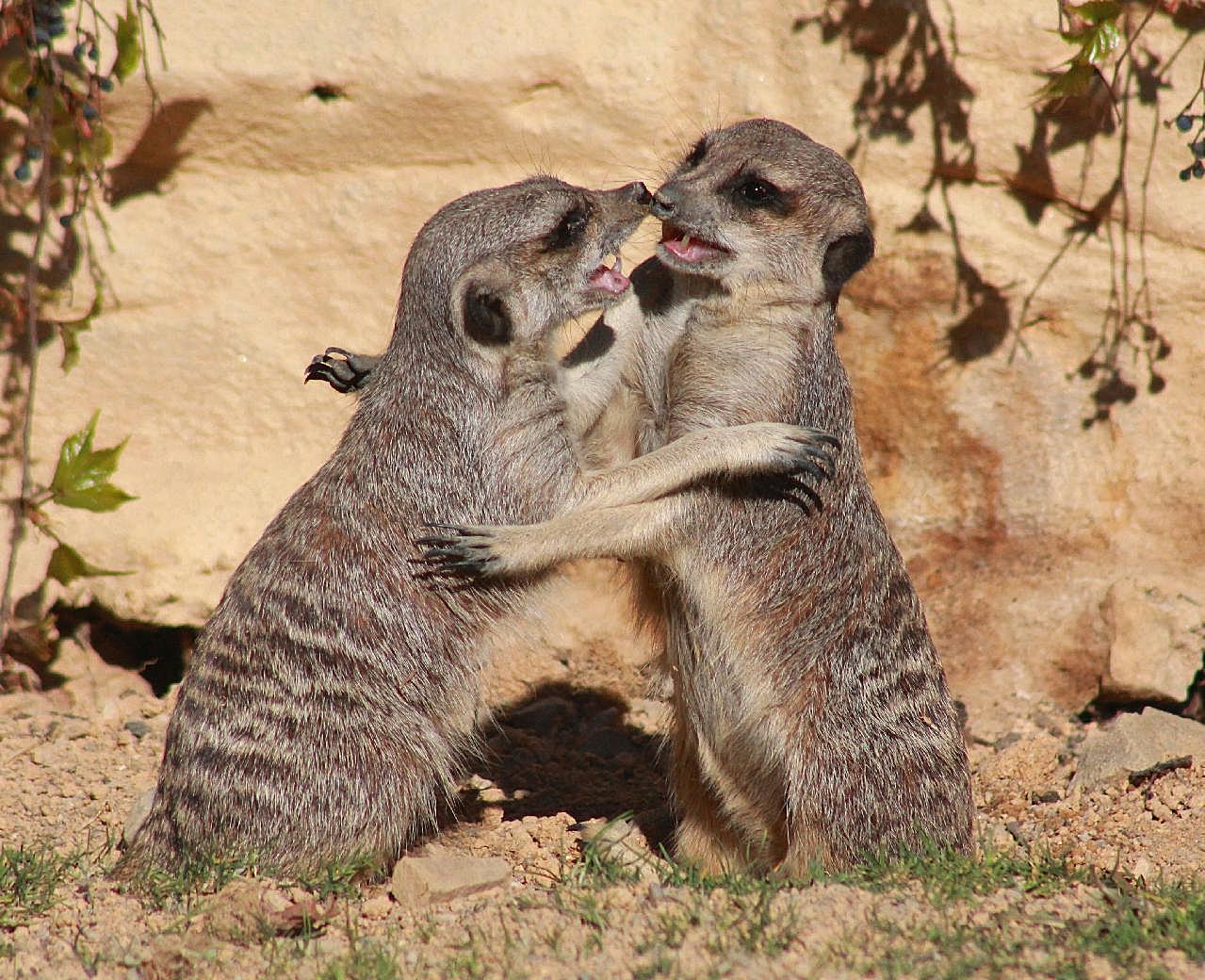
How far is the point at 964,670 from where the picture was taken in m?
6.22

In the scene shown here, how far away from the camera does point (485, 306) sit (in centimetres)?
439

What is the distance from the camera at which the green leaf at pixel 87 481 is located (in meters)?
5.26

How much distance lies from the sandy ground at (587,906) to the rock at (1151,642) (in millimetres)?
647

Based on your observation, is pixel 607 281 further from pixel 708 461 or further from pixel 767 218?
pixel 708 461

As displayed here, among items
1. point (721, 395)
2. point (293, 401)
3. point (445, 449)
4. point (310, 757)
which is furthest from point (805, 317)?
point (293, 401)

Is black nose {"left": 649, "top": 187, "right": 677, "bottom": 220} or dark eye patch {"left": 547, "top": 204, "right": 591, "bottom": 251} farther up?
black nose {"left": 649, "top": 187, "right": 677, "bottom": 220}

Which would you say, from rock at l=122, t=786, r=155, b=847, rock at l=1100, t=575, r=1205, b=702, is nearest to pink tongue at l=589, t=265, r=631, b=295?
rock at l=122, t=786, r=155, b=847

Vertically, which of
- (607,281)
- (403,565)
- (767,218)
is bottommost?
(403,565)

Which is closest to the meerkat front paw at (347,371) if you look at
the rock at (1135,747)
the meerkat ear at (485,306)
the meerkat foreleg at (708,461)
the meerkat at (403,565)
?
the meerkat at (403,565)

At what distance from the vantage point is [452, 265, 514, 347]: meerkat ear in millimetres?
4379

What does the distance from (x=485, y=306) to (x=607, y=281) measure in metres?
0.45

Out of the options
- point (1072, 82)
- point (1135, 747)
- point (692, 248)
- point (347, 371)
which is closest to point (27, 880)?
point (347, 371)

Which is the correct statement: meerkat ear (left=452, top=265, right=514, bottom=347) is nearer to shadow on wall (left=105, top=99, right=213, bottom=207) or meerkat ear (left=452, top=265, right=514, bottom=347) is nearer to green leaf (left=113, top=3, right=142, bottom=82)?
green leaf (left=113, top=3, right=142, bottom=82)

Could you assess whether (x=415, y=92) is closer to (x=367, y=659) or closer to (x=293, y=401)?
(x=293, y=401)
